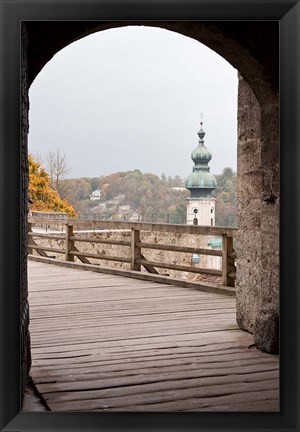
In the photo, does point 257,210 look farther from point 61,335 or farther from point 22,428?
point 22,428

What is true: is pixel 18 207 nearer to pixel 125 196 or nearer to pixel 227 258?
pixel 227 258

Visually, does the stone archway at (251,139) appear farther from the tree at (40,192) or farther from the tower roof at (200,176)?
the tower roof at (200,176)

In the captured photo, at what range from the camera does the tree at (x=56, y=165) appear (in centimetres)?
3503

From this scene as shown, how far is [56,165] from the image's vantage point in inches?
1389

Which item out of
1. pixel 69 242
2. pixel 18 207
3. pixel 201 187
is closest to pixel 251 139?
pixel 18 207

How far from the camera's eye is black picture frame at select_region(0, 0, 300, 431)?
2.92m

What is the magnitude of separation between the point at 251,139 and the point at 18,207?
2.48 meters

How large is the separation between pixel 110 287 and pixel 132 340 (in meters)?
2.98

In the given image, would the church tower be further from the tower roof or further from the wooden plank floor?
the wooden plank floor

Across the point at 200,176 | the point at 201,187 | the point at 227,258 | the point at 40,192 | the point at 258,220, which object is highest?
Answer: the point at 200,176

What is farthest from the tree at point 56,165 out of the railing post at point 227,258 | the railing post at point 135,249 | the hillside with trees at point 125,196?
the railing post at point 227,258

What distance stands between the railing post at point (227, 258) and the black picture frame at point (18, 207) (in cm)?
379

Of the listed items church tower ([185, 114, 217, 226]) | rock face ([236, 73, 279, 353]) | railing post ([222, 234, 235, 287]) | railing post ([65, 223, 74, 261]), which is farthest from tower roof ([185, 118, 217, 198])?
rock face ([236, 73, 279, 353])

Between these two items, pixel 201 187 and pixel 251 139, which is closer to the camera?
pixel 251 139
